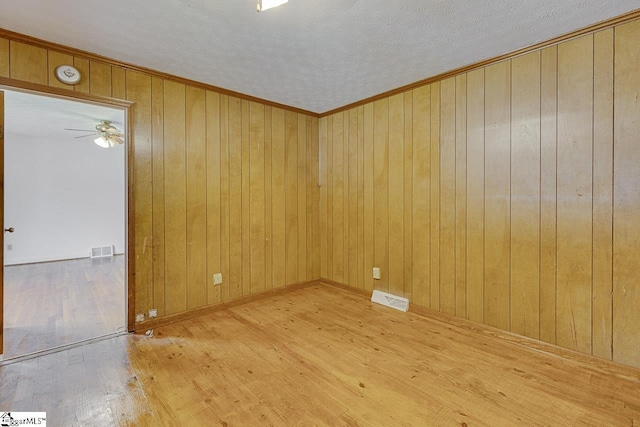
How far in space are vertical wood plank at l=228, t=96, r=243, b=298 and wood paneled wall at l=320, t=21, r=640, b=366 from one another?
1.58m

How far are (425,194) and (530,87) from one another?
1.25 m

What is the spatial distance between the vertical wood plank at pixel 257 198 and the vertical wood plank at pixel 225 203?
0.97 feet

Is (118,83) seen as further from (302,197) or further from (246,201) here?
(302,197)

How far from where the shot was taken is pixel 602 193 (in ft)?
6.86

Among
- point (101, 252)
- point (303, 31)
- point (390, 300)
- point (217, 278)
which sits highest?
point (303, 31)

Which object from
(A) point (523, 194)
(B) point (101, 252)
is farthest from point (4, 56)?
(B) point (101, 252)

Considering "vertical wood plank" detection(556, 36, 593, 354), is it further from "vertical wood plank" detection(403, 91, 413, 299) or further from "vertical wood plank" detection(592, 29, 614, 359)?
"vertical wood plank" detection(403, 91, 413, 299)

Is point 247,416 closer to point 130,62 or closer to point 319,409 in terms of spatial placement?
point 319,409

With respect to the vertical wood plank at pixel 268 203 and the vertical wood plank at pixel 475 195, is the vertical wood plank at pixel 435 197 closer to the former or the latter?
the vertical wood plank at pixel 475 195

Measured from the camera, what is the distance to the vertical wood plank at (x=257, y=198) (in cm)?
356

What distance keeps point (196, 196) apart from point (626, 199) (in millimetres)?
3637

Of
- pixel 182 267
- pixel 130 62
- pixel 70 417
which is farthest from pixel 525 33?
pixel 70 417

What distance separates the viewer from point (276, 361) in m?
2.23

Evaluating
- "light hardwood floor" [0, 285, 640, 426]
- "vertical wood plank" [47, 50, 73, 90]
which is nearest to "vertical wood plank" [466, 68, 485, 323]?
"light hardwood floor" [0, 285, 640, 426]
